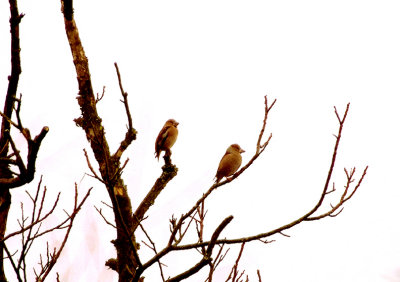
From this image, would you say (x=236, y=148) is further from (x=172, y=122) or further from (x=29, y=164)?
(x=29, y=164)

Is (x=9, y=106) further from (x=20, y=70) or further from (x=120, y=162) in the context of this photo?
(x=120, y=162)

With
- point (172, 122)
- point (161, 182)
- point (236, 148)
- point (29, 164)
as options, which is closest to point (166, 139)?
point (172, 122)

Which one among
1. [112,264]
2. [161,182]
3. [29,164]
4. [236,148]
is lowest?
[29,164]

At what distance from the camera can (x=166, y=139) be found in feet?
16.4

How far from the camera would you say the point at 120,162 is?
4348 mm

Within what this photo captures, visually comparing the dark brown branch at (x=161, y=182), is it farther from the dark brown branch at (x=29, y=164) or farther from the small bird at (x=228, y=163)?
the dark brown branch at (x=29, y=164)

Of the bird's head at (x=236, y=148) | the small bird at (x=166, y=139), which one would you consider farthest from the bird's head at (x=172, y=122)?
the bird's head at (x=236, y=148)

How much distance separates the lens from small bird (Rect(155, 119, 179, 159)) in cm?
499

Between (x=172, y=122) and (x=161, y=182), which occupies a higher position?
(x=172, y=122)

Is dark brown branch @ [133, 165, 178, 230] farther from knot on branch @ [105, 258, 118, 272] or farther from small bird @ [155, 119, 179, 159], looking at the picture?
knot on branch @ [105, 258, 118, 272]

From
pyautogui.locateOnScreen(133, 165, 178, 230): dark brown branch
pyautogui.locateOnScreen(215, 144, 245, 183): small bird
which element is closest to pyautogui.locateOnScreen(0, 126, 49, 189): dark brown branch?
pyautogui.locateOnScreen(133, 165, 178, 230): dark brown branch

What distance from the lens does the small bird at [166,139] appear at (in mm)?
4988

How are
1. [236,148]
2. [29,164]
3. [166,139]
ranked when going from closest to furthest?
1. [29,164]
2. [236,148]
3. [166,139]

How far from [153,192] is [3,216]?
2.05m
